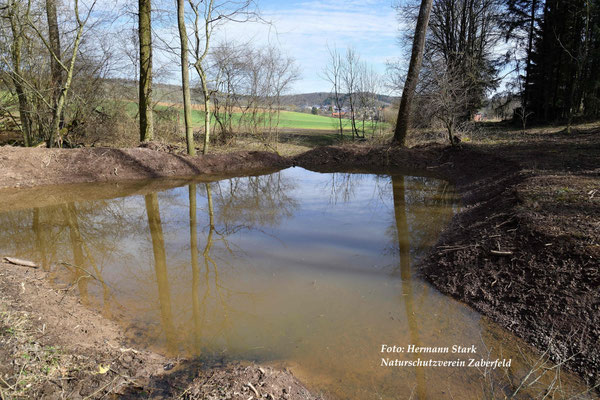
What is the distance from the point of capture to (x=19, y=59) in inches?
456

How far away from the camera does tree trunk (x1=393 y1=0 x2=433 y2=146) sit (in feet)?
46.1

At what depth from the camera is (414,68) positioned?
14.2 metres

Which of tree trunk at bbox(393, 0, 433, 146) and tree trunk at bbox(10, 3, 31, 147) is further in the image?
tree trunk at bbox(393, 0, 433, 146)

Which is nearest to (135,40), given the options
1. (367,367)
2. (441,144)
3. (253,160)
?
(253,160)

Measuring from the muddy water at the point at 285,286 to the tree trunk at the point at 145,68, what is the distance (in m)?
5.81

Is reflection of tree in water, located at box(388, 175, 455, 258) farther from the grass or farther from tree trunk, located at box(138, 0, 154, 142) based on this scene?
tree trunk, located at box(138, 0, 154, 142)

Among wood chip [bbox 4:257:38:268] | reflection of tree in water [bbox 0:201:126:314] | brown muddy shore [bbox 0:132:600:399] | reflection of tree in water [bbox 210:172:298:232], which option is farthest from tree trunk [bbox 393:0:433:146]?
wood chip [bbox 4:257:38:268]

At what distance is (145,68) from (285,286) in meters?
11.6

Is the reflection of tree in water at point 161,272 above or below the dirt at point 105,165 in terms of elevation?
below

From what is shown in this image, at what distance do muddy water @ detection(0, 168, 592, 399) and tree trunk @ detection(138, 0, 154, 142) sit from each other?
19.1 feet

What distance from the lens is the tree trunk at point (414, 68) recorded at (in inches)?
553

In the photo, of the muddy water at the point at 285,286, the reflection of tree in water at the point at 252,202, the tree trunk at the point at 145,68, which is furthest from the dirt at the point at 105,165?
the muddy water at the point at 285,286

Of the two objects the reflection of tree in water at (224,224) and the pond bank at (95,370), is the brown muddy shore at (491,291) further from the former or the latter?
the reflection of tree in water at (224,224)

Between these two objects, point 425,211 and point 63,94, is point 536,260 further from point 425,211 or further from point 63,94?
point 63,94
